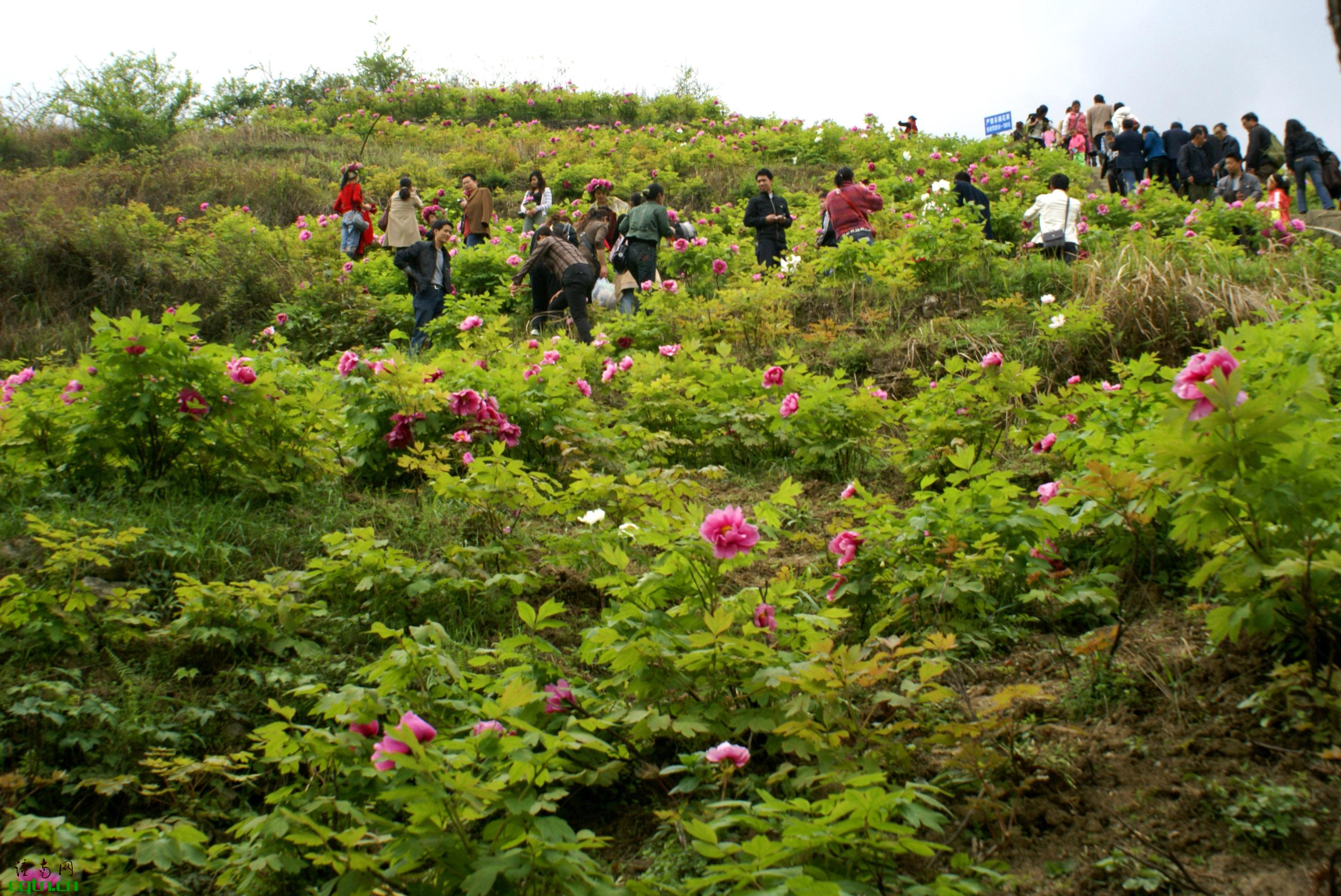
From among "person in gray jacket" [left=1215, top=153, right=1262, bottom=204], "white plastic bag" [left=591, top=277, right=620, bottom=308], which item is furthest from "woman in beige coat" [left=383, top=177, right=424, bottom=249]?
"person in gray jacket" [left=1215, top=153, right=1262, bottom=204]

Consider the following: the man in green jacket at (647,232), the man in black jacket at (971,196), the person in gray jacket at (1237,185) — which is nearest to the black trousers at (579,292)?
the man in green jacket at (647,232)

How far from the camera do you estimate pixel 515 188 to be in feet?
55.6

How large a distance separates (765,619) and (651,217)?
24.5ft

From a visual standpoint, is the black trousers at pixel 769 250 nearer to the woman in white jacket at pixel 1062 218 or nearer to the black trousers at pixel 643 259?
the black trousers at pixel 643 259

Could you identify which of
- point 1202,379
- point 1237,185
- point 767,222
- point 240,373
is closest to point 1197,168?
point 1237,185

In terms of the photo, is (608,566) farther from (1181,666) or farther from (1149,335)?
(1149,335)

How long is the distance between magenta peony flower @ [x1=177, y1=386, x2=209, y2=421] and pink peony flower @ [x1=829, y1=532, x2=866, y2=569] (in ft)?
9.78

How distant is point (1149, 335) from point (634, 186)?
10622 mm

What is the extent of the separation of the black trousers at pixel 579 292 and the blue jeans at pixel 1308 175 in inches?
398

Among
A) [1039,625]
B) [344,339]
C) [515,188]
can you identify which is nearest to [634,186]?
[515,188]

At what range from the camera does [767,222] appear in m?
10.3

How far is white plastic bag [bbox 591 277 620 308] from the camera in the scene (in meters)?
9.77

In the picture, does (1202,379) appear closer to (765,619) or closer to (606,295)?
(765,619)

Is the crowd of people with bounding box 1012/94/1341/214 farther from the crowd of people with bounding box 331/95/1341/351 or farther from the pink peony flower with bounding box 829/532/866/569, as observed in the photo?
the pink peony flower with bounding box 829/532/866/569
